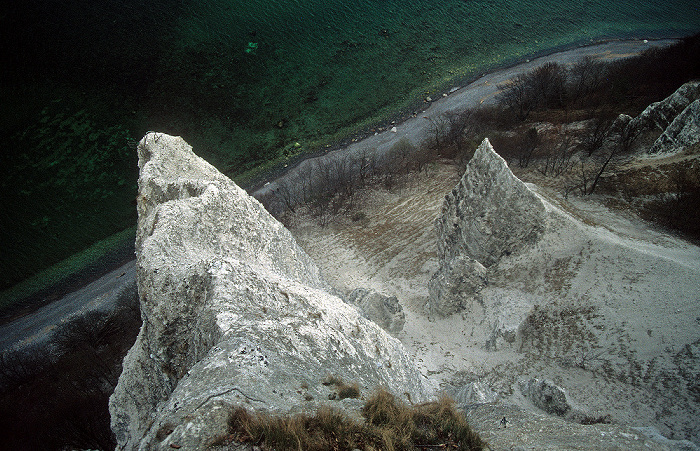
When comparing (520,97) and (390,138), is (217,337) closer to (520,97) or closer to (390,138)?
(390,138)

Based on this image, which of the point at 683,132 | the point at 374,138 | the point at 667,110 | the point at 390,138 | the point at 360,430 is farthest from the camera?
the point at 374,138

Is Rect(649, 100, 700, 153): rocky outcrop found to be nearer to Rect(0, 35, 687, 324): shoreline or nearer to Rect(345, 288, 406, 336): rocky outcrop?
Rect(0, 35, 687, 324): shoreline

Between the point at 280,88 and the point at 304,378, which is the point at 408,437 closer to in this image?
the point at 304,378

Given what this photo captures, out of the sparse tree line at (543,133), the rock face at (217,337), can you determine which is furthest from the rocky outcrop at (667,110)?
the rock face at (217,337)

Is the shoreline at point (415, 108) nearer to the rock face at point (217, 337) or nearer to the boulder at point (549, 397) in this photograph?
the rock face at point (217, 337)

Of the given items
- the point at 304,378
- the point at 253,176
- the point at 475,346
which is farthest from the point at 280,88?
the point at 304,378

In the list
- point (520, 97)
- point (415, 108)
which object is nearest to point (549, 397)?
point (520, 97)
